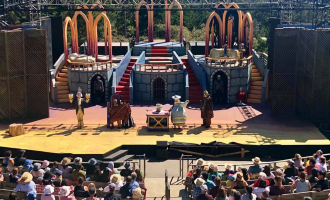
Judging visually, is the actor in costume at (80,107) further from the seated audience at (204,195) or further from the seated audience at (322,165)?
the seated audience at (204,195)

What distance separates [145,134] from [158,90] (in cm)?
755

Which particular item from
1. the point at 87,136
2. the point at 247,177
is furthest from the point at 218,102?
the point at 247,177

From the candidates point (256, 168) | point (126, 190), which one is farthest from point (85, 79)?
point (126, 190)

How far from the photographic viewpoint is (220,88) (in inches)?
1232

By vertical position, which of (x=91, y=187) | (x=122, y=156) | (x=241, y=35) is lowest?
(x=122, y=156)

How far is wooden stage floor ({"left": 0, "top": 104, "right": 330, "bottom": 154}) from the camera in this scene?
76.2 ft

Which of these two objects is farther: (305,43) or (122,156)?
(305,43)

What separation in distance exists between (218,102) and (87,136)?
9.42 metres

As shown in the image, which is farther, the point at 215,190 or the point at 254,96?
the point at 254,96

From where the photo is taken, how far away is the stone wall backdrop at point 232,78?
3139 cm

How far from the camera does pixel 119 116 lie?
25.4m

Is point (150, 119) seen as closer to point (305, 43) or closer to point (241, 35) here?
point (305, 43)

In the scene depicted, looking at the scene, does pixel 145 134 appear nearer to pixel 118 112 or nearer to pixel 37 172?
pixel 118 112

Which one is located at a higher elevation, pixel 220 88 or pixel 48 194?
pixel 220 88
